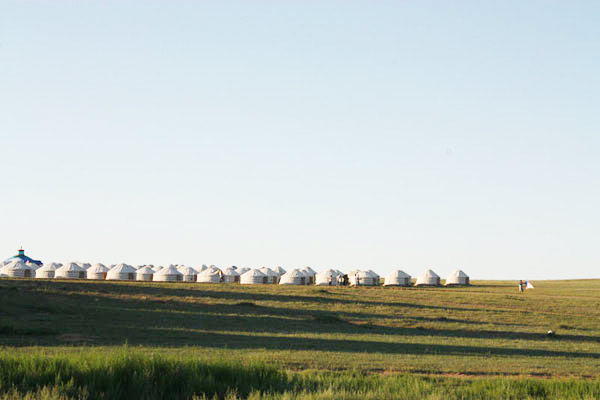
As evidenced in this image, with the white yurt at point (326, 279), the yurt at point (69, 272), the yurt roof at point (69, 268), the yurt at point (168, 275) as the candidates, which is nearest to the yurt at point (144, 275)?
the yurt at point (168, 275)

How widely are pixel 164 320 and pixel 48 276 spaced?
72517 millimetres

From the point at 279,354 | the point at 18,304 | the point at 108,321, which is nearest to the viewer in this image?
the point at 279,354

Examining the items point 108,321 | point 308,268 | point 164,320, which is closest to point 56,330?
point 108,321

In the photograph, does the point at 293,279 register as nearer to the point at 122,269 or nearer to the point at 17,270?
the point at 122,269

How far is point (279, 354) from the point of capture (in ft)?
70.2

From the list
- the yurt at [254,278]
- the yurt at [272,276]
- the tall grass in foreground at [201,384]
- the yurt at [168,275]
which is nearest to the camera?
the tall grass in foreground at [201,384]

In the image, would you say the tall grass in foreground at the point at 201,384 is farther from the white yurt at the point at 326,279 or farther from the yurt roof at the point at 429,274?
the yurt roof at the point at 429,274

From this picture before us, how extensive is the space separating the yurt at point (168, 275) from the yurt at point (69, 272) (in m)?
10.8

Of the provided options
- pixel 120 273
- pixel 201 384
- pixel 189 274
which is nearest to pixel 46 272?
pixel 120 273

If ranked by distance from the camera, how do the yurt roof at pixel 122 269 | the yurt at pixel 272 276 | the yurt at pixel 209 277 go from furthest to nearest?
the yurt at pixel 272 276 → the yurt at pixel 209 277 → the yurt roof at pixel 122 269

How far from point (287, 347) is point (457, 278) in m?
85.3

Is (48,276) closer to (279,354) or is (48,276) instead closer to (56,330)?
(56,330)

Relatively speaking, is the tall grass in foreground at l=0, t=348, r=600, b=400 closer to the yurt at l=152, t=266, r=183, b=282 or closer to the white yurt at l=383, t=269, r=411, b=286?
the white yurt at l=383, t=269, r=411, b=286

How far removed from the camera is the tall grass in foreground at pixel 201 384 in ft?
42.1
